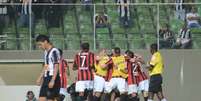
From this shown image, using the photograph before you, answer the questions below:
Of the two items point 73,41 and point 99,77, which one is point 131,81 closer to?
point 99,77

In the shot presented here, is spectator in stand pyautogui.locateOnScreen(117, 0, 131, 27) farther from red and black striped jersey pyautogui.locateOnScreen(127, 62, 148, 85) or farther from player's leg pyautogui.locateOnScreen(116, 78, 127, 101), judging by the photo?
player's leg pyautogui.locateOnScreen(116, 78, 127, 101)

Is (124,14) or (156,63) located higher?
(124,14)

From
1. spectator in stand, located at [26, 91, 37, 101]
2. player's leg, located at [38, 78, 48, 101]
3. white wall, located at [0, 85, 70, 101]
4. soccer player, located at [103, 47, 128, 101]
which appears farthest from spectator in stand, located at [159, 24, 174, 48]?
player's leg, located at [38, 78, 48, 101]

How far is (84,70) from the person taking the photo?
65.4 ft

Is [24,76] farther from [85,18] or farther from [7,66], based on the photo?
[85,18]

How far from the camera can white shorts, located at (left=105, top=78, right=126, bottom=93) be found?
20141mm

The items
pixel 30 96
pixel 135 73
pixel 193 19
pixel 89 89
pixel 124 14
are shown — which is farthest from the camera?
pixel 124 14

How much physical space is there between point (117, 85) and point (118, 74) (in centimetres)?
30

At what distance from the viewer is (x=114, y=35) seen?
2355cm

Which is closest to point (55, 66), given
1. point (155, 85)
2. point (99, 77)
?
point (99, 77)

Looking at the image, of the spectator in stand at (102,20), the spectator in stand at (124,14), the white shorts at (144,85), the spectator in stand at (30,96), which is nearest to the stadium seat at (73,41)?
the spectator in stand at (102,20)

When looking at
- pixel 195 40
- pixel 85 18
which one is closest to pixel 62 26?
pixel 85 18

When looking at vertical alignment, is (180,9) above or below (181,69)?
above

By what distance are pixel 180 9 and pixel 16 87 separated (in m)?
5.70
